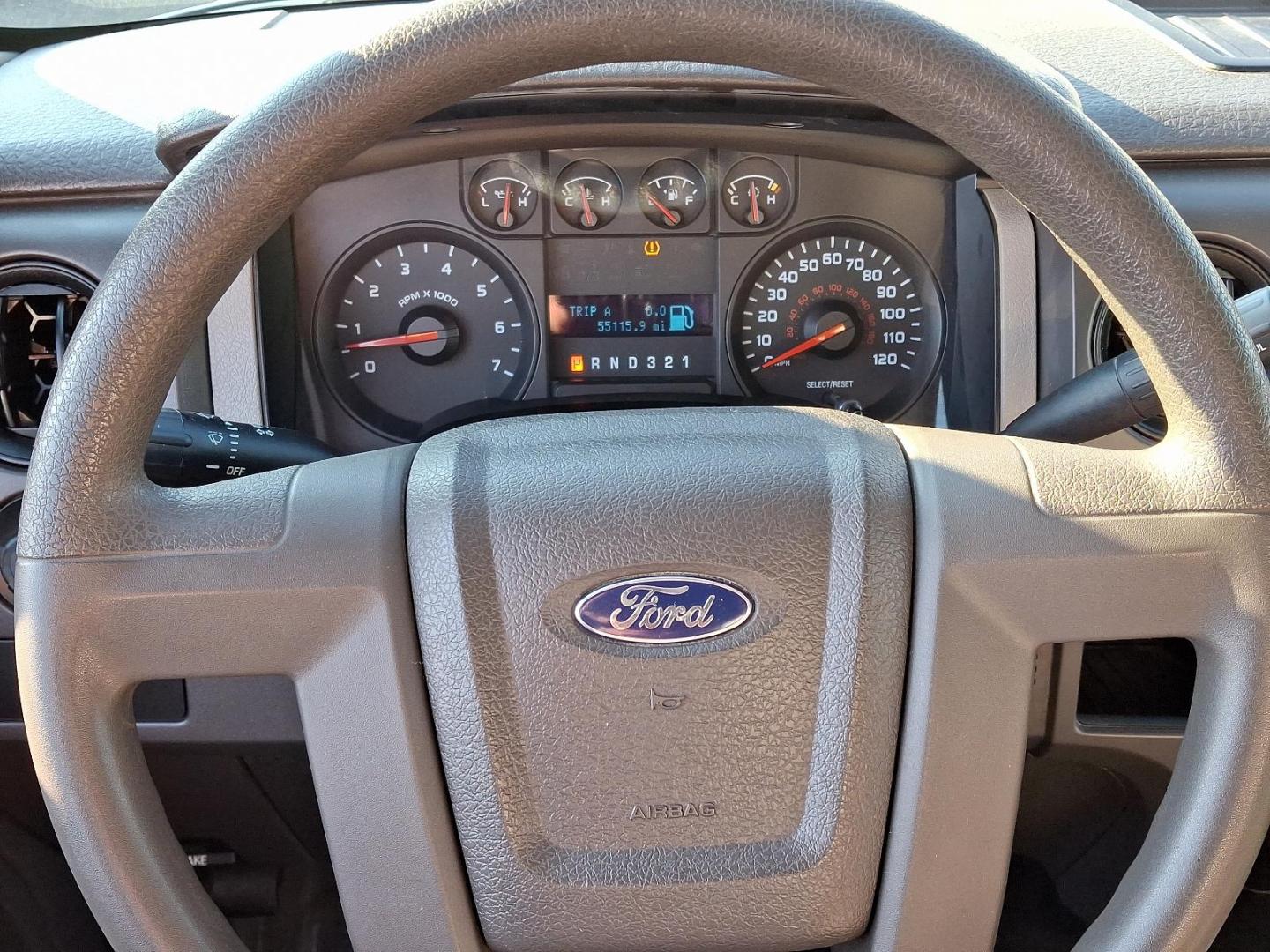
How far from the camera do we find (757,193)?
5.34ft

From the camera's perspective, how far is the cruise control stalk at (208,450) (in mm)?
1004

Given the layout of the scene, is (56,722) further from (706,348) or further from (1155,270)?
(706,348)

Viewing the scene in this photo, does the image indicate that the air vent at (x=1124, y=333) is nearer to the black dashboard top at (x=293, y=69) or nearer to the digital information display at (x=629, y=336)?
the black dashboard top at (x=293, y=69)

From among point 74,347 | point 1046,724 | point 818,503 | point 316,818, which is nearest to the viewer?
point 74,347

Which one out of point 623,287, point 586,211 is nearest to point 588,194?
point 586,211

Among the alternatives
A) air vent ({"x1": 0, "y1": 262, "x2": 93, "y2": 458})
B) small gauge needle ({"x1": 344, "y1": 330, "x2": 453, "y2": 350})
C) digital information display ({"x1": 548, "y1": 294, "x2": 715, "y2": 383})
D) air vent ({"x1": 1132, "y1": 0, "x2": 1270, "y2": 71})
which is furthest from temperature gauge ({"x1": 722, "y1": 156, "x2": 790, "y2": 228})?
air vent ({"x1": 0, "y1": 262, "x2": 93, "y2": 458})

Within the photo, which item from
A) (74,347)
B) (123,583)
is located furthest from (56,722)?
(74,347)

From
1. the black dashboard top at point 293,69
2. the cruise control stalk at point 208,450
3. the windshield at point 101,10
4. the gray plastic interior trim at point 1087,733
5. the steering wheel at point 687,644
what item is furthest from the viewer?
the windshield at point 101,10

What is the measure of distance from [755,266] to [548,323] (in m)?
0.28

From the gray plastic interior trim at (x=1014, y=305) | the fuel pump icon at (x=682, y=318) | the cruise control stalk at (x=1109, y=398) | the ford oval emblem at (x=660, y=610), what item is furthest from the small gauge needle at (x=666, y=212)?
the ford oval emblem at (x=660, y=610)

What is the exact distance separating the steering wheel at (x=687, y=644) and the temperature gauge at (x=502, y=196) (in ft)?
2.42

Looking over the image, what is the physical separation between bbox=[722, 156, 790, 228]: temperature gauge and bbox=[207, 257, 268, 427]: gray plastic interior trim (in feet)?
1.99

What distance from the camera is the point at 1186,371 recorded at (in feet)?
2.84

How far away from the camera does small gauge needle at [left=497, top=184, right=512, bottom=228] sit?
1.61 metres
